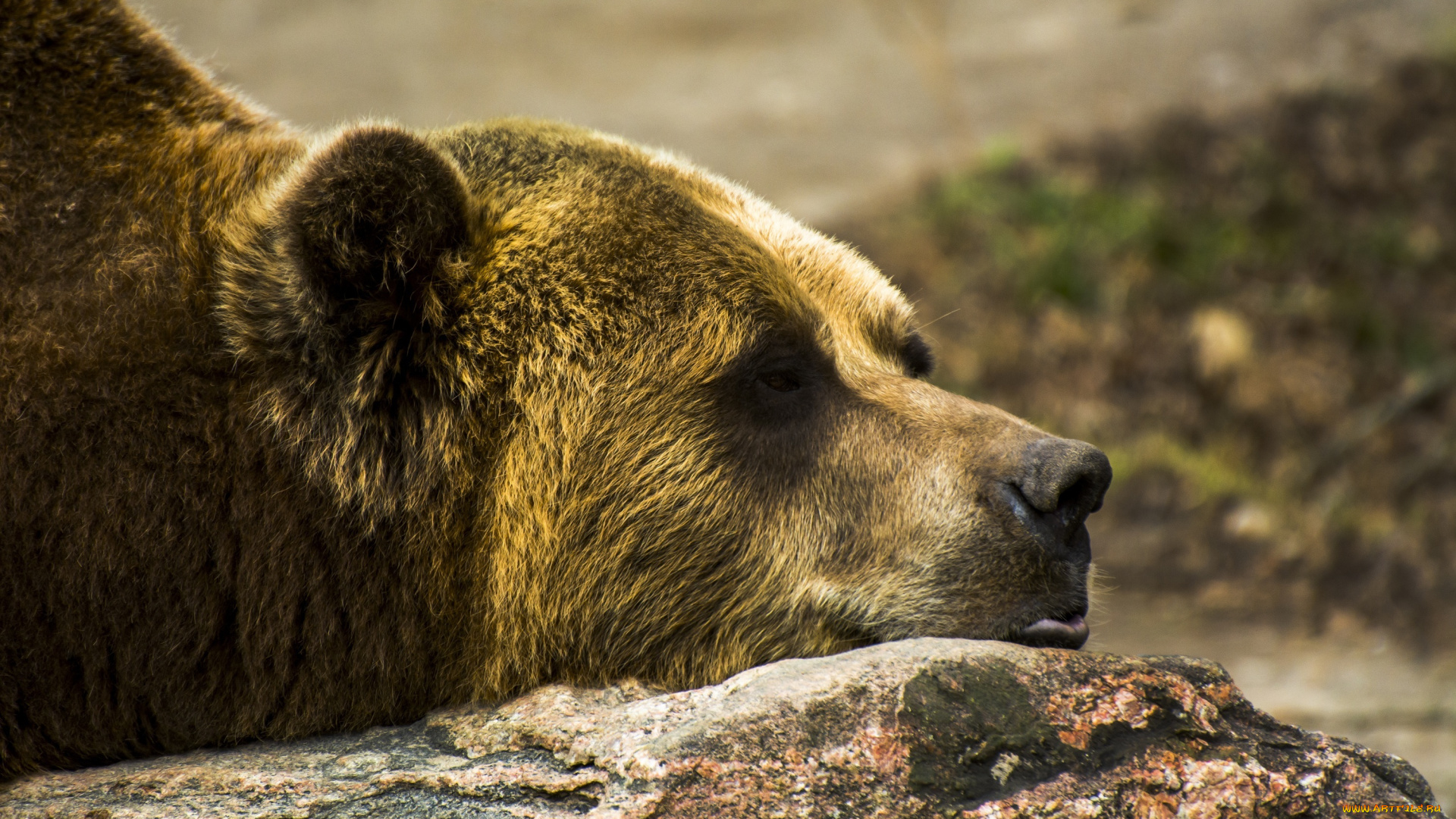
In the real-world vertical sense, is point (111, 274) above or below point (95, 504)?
above

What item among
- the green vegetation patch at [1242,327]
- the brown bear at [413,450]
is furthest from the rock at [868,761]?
the green vegetation patch at [1242,327]

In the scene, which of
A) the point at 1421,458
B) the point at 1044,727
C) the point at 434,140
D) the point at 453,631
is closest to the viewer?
the point at 1044,727

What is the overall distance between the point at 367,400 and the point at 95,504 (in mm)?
595

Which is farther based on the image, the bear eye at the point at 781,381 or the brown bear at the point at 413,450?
the bear eye at the point at 781,381

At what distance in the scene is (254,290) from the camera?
2.89 m

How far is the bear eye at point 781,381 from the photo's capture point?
3.28 metres

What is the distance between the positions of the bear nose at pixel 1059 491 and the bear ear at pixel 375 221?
142 cm

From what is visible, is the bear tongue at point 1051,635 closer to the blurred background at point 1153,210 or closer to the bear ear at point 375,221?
the bear ear at point 375,221

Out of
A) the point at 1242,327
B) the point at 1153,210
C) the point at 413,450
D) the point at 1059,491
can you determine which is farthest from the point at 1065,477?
the point at 1153,210

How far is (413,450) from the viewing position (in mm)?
2957

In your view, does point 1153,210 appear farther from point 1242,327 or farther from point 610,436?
point 610,436

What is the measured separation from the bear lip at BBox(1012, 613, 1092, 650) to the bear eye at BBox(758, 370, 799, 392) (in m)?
0.82

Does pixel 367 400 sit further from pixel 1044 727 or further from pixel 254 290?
pixel 1044 727

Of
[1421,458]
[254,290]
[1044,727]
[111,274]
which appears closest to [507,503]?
[254,290]
